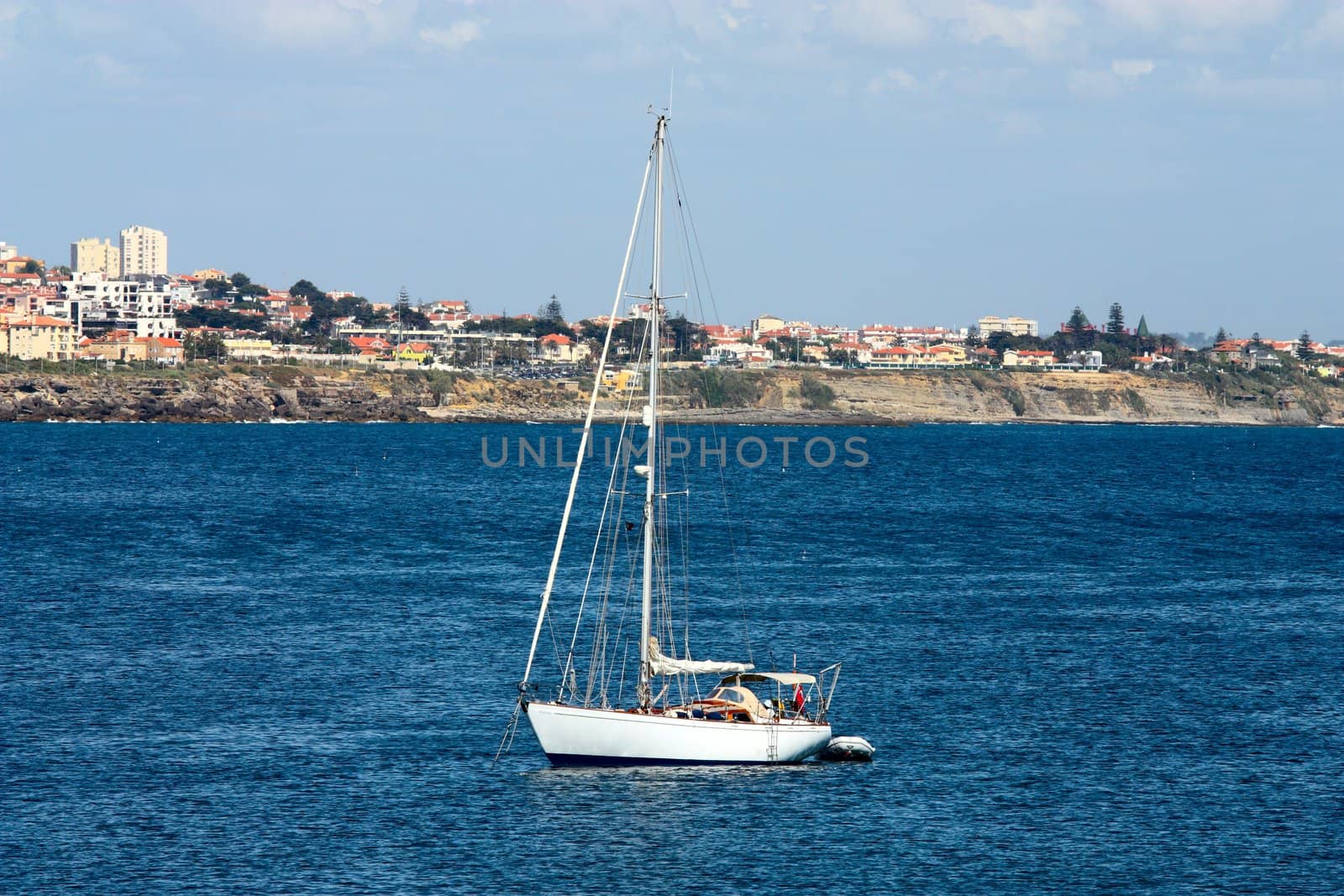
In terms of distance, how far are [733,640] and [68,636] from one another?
Result: 23.6 meters

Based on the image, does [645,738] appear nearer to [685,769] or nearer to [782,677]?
[685,769]

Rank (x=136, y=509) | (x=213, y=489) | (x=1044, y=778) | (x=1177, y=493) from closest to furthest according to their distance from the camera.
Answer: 1. (x=1044, y=778)
2. (x=136, y=509)
3. (x=213, y=489)
4. (x=1177, y=493)

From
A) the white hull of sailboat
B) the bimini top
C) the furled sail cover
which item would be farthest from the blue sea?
the furled sail cover

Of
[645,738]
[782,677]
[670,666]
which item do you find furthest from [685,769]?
[782,677]

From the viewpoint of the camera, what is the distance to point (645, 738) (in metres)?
38.9

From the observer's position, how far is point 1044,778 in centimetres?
3966

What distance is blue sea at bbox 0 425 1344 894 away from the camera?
33562mm

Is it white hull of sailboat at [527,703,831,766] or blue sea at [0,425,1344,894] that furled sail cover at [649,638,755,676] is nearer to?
white hull of sailboat at [527,703,831,766]

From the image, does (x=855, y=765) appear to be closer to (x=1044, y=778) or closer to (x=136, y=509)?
(x=1044, y=778)

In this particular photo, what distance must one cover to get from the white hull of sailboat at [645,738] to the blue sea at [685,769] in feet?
1.77

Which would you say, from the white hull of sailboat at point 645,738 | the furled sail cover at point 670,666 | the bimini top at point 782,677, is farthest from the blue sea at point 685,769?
the furled sail cover at point 670,666

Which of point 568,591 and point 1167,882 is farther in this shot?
point 568,591

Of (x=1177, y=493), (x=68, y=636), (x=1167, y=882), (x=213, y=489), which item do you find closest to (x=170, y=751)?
(x=68, y=636)

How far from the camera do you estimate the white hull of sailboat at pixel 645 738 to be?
38.8 meters
